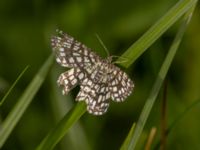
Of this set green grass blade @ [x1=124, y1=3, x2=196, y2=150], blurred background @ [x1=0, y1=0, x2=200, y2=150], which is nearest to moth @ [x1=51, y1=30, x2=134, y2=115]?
green grass blade @ [x1=124, y1=3, x2=196, y2=150]

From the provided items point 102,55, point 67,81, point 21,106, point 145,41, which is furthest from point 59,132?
point 102,55

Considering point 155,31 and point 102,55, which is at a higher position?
point 155,31

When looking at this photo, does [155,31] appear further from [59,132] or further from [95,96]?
[59,132]

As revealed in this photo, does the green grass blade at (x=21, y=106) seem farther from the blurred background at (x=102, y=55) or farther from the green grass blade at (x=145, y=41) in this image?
the blurred background at (x=102, y=55)

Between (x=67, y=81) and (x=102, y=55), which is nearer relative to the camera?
(x=67, y=81)

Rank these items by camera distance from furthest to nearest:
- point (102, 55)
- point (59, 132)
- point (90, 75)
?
1. point (102, 55)
2. point (90, 75)
3. point (59, 132)

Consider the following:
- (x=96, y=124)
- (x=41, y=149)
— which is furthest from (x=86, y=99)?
(x=96, y=124)

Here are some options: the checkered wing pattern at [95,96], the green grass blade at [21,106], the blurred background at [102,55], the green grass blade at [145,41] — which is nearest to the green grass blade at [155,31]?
the green grass blade at [145,41]

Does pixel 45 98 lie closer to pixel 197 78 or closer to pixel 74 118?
pixel 197 78

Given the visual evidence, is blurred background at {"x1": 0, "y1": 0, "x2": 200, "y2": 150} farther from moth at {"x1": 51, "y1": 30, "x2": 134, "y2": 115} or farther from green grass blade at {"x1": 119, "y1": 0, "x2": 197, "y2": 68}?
green grass blade at {"x1": 119, "y1": 0, "x2": 197, "y2": 68}
